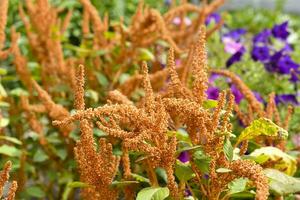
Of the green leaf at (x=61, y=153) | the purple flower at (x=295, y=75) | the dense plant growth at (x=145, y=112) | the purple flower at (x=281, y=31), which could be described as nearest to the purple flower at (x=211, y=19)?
the dense plant growth at (x=145, y=112)

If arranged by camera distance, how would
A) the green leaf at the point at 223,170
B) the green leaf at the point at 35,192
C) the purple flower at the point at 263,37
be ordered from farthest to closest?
the purple flower at the point at 263,37 → the green leaf at the point at 35,192 → the green leaf at the point at 223,170

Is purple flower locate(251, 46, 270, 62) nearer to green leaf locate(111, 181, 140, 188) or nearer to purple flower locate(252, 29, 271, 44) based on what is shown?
purple flower locate(252, 29, 271, 44)

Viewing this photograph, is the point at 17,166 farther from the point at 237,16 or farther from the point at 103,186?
the point at 237,16

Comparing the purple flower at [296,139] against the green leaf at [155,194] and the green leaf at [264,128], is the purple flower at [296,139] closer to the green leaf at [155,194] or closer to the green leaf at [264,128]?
the green leaf at [264,128]

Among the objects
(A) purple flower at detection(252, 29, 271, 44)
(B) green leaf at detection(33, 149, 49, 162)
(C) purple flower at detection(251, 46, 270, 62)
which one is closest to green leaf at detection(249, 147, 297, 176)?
(B) green leaf at detection(33, 149, 49, 162)

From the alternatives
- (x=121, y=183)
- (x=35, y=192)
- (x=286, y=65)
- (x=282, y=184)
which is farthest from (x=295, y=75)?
(x=121, y=183)

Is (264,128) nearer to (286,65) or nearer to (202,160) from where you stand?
(202,160)

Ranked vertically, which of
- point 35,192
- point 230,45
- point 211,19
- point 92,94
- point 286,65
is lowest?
point 35,192

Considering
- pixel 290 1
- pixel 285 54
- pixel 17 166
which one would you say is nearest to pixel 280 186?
pixel 17 166
